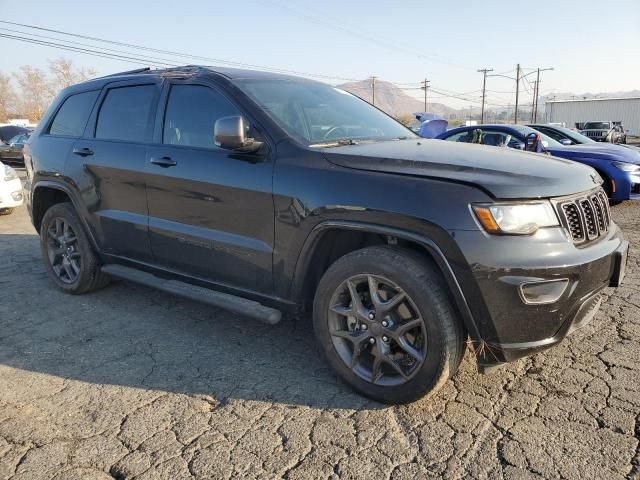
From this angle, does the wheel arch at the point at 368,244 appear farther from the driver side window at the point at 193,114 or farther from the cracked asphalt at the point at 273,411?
the driver side window at the point at 193,114

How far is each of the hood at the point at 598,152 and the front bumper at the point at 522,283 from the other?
6987mm

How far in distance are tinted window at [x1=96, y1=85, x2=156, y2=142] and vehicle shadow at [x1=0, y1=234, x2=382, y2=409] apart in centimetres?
142

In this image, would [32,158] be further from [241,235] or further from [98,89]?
[241,235]

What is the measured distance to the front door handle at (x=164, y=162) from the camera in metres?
3.50

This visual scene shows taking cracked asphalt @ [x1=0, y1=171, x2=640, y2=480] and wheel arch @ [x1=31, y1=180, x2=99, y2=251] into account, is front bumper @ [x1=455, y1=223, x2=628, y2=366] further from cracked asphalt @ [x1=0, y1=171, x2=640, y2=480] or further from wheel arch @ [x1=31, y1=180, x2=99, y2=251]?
wheel arch @ [x1=31, y1=180, x2=99, y2=251]

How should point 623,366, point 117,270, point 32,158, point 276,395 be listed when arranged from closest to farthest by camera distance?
1. point 276,395
2. point 623,366
3. point 117,270
4. point 32,158

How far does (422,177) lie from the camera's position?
2523mm

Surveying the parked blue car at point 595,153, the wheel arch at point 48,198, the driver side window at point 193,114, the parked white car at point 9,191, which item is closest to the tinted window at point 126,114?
the driver side window at point 193,114

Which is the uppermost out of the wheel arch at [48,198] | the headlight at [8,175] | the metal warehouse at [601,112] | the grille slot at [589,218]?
the metal warehouse at [601,112]

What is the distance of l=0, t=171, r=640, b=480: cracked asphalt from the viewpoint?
231cm

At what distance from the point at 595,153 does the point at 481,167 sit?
7352 millimetres

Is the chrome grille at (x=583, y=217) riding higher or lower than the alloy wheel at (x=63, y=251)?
higher

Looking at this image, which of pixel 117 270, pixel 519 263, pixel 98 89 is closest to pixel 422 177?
pixel 519 263

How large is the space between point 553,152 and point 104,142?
7829 mm
